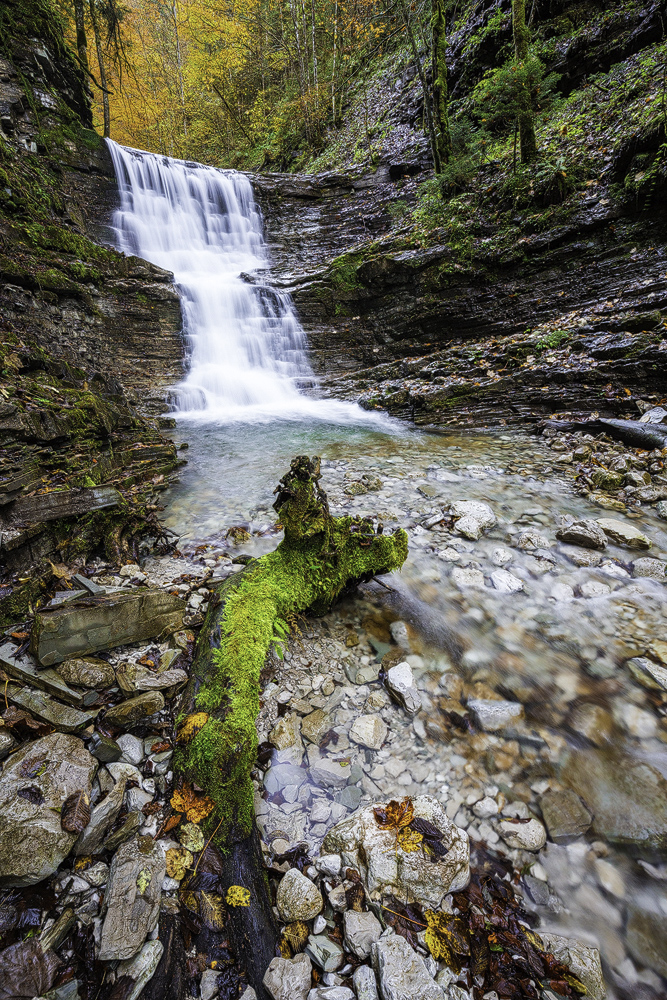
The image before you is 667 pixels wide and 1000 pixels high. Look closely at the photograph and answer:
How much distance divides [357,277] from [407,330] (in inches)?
84.7

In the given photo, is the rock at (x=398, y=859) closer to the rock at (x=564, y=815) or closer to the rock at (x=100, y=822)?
the rock at (x=564, y=815)

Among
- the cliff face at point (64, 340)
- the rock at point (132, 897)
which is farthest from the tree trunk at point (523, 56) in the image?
the rock at point (132, 897)

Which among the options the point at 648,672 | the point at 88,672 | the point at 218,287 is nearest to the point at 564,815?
the point at 648,672

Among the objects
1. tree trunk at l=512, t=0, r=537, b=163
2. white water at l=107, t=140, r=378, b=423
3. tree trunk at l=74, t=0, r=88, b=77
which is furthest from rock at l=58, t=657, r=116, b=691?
tree trunk at l=74, t=0, r=88, b=77

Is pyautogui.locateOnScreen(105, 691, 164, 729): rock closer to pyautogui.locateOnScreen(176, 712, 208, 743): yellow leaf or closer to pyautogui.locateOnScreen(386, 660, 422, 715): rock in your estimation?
pyautogui.locateOnScreen(176, 712, 208, 743): yellow leaf

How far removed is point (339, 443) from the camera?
7.32 meters

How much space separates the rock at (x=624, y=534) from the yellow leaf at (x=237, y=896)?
374 cm

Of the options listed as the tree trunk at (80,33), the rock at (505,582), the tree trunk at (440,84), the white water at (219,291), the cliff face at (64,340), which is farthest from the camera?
the tree trunk at (80,33)

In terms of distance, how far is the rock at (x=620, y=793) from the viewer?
1600 mm

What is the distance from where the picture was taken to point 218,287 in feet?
38.2

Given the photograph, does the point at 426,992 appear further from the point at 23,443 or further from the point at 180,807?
the point at 23,443

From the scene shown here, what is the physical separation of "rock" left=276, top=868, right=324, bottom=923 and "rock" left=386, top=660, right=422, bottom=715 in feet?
2.91

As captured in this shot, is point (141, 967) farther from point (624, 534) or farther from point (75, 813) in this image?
point (624, 534)

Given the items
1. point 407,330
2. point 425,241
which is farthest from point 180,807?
point 425,241
